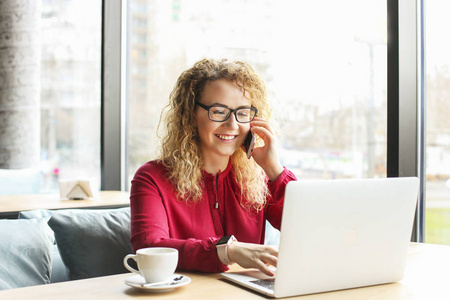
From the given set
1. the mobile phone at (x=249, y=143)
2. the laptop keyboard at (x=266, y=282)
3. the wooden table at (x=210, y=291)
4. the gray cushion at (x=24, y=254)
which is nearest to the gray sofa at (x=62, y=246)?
the gray cushion at (x=24, y=254)

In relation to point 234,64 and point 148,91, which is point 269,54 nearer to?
point 148,91

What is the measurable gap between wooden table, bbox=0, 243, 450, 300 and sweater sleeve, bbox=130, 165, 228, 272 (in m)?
0.04

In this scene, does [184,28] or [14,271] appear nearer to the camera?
[14,271]

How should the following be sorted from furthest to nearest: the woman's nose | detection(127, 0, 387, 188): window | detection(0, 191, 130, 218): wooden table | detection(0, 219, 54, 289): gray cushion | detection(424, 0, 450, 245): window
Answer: detection(127, 0, 387, 188): window → detection(0, 191, 130, 218): wooden table → detection(424, 0, 450, 245): window → the woman's nose → detection(0, 219, 54, 289): gray cushion

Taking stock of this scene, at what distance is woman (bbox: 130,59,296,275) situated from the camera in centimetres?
177

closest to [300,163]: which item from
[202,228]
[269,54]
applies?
[269,54]

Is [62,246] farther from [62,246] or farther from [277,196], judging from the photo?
[277,196]

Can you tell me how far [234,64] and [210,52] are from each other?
84.9 inches

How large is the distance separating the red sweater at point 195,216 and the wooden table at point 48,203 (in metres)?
0.93

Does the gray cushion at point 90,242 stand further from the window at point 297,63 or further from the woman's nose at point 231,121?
the window at point 297,63

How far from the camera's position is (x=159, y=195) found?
68.6 inches

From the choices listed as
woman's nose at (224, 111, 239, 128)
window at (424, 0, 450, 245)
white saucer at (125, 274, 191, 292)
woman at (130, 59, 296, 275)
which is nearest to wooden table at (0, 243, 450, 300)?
white saucer at (125, 274, 191, 292)

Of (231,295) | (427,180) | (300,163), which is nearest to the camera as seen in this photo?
(231,295)

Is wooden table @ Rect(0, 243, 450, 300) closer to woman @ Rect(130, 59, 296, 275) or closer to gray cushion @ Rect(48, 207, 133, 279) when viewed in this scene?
woman @ Rect(130, 59, 296, 275)
